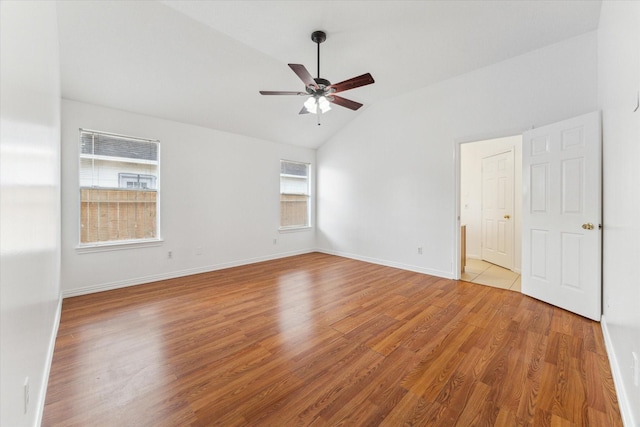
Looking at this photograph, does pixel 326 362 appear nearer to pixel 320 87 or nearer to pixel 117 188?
pixel 320 87

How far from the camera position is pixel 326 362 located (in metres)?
2.01

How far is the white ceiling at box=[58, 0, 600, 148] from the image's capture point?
2637 millimetres

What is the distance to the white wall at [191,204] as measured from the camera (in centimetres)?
342

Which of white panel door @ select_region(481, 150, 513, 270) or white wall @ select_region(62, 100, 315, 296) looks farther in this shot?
white panel door @ select_region(481, 150, 513, 270)

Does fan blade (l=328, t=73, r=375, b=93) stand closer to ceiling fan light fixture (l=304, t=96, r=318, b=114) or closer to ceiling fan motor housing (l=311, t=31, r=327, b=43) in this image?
ceiling fan light fixture (l=304, t=96, r=318, b=114)

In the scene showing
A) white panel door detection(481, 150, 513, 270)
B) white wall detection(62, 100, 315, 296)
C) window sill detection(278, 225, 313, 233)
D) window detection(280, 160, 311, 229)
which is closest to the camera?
white wall detection(62, 100, 315, 296)

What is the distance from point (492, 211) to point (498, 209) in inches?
6.0

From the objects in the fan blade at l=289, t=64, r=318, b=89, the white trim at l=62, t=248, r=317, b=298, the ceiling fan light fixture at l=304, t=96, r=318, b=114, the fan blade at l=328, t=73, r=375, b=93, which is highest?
the fan blade at l=289, t=64, r=318, b=89

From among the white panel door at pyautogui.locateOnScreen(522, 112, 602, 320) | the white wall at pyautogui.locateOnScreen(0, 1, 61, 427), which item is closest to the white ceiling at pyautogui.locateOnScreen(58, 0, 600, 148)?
the white panel door at pyautogui.locateOnScreen(522, 112, 602, 320)

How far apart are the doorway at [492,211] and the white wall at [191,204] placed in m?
3.71

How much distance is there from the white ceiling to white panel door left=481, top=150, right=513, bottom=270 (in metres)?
2.22

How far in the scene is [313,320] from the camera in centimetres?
272

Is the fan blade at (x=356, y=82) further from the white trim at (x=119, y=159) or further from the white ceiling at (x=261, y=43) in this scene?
the white trim at (x=119, y=159)

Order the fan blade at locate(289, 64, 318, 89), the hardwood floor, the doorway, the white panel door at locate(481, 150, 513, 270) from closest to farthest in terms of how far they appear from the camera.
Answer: the hardwood floor < the fan blade at locate(289, 64, 318, 89) < the doorway < the white panel door at locate(481, 150, 513, 270)
